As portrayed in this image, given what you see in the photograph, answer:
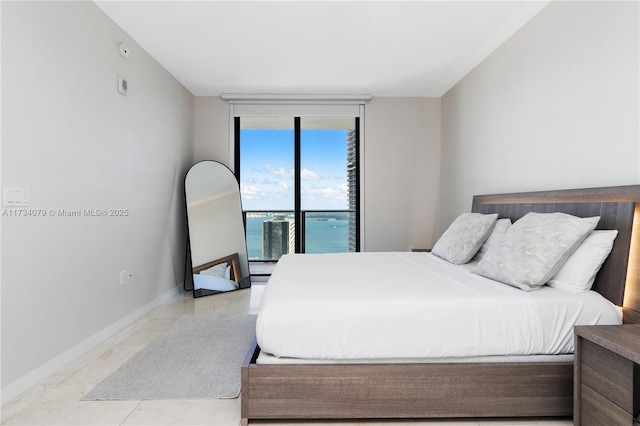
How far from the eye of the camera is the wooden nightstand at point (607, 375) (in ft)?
4.08

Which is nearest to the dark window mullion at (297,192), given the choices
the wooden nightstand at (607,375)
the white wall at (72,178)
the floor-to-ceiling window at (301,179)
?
the floor-to-ceiling window at (301,179)

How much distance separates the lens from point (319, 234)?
5.10 m

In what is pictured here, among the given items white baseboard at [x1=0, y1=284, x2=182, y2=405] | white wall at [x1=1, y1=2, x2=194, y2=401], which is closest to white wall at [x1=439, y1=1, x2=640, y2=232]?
white wall at [x1=1, y1=2, x2=194, y2=401]

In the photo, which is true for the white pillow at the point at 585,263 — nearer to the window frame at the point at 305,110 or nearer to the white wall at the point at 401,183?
the white wall at the point at 401,183

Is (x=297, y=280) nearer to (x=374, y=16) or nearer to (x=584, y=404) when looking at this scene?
(x=584, y=404)

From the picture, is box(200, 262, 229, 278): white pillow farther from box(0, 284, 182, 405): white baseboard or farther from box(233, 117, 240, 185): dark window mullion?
box(233, 117, 240, 185): dark window mullion

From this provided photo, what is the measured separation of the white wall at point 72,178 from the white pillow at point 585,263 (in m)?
2.95

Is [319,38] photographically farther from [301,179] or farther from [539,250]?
[539,250]

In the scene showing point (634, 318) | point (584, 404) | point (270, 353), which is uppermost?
point (634, 318)

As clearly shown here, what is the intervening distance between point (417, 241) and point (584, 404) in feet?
11.3

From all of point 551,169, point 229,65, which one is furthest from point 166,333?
point 551,169

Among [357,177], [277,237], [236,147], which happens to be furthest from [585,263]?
[236,147]

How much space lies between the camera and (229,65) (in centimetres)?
375

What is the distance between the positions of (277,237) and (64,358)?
3.09 m
